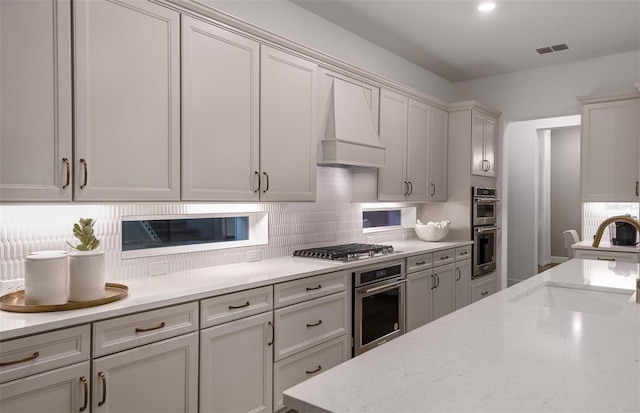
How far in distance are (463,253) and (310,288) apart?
2.46 meters

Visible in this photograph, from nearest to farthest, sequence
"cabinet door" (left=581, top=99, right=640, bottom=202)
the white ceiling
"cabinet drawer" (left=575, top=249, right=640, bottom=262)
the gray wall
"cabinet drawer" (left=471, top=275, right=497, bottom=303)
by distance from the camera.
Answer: the white ceiling, "cabinet drawer" (left=575, top=249, right=640, bottom=262), "cabinet door" (left=581, top=99, right=640, bottom=202), "cabinet drawer" (left=471, top=275, right=497, bottom=303), the gray wall

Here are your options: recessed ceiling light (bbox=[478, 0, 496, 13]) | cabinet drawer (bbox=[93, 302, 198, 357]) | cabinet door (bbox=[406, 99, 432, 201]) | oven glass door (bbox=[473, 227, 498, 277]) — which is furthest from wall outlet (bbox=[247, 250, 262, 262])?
oven glass door (bbox=[473, 227, 498, 277])

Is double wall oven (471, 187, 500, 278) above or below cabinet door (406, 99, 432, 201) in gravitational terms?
below

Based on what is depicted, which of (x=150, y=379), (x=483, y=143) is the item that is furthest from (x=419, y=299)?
(x=150, y=379)

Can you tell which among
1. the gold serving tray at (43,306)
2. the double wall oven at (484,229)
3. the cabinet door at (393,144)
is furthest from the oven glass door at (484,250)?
the gold serving tray at (43,306)

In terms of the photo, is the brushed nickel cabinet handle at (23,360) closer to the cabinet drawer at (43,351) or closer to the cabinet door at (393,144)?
the cabinet drawer at (43,351)

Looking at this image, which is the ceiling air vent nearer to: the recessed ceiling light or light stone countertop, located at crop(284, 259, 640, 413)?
the recessed ceiling light

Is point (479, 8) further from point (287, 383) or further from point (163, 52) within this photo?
point (287, 383)

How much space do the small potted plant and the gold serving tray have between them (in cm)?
4

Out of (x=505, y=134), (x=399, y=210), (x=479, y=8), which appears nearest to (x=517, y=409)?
(x=479, y=8)

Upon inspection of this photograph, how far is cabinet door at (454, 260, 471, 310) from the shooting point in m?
4.55

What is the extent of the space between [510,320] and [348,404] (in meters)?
0.84

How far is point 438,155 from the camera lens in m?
4.80

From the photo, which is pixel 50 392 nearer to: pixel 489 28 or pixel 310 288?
pixel 310 288
